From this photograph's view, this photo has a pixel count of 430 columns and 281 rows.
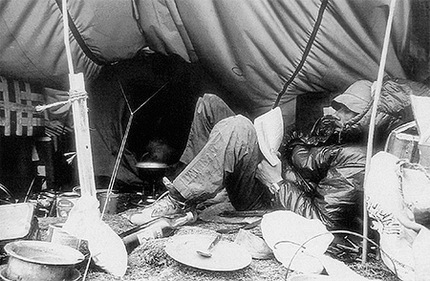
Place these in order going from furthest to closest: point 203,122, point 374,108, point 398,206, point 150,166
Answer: point 150,166, point 203,122, point 374,108, point 398,206

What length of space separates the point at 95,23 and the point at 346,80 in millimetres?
1763

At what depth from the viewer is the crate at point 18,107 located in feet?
12.0

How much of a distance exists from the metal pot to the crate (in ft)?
5.37

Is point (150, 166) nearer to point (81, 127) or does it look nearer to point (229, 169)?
point (229, 169)

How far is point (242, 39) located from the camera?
132 inches

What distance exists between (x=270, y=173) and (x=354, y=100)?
71 cm

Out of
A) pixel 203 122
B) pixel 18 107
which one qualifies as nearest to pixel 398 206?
pixel 203 122

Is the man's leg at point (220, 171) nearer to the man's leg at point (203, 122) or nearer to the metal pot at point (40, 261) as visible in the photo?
the man's leg at point (203, 122)

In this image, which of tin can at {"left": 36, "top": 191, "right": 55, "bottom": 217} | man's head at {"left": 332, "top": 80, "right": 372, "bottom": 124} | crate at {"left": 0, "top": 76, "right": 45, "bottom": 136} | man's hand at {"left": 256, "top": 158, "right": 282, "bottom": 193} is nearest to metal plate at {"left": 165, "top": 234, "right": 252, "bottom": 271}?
man's hand at {"left": 256, "top": 158, "right": 282, "bottom": 193}

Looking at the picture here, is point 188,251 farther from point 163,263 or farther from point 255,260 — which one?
point 255,260

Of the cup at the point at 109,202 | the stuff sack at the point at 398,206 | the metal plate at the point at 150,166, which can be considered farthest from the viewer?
the metal plate at the point at 150,166

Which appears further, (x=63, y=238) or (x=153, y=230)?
(x=153, y=230)

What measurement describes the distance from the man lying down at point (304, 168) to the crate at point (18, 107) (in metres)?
1.26

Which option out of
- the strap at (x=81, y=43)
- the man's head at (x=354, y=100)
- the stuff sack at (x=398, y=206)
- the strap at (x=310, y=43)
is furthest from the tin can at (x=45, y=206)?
the stuff sack at (x=398, y=206)
